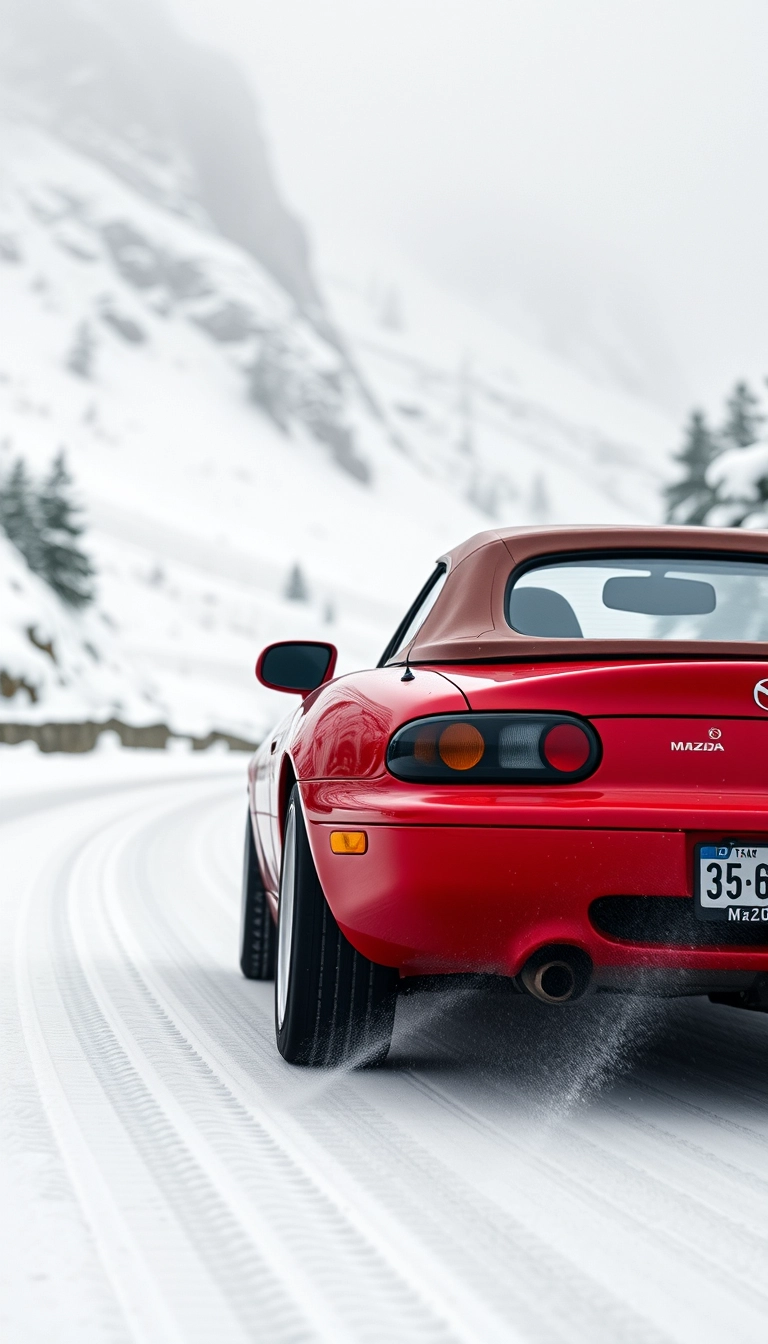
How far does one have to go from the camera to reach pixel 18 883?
8422mm

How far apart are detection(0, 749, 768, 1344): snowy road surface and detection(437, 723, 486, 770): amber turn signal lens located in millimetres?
800

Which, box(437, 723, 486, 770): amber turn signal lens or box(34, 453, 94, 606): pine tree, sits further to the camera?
box(34, 453, 94, 606): pine tree

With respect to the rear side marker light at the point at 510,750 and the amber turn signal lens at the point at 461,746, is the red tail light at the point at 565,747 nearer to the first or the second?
the rear side marker light at the point at 510,750

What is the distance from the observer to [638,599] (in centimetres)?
416

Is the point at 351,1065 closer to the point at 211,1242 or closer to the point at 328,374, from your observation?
the point at 211,1242

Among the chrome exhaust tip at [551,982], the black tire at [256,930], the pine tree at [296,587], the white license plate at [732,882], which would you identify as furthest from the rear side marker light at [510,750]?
the pine tree at [296,587]

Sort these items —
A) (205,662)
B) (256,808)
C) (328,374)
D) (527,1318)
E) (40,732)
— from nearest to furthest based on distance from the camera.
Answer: (527,1318) < (256,808) < (40,732) < (205,662) < (328,374)

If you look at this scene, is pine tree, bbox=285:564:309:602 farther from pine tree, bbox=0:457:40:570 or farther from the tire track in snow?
the tire track in snow

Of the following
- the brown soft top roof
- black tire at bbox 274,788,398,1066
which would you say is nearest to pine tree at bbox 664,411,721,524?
the brown soft top roof

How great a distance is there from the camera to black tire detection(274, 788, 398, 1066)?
3775 millimetres

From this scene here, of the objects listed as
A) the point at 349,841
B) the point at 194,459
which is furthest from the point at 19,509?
the point at 194,459

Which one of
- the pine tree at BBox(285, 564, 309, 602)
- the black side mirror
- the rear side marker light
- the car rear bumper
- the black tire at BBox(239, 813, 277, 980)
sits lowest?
the black tire at BBox(239, 813, 277, 980)

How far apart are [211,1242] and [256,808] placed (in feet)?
9.53

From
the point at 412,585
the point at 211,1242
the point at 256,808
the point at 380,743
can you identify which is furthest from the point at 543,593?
the point at 412,585
